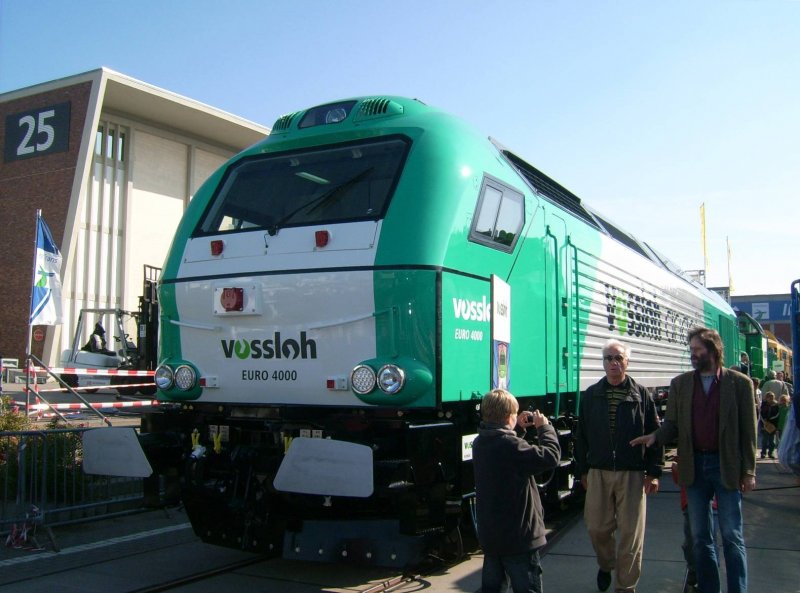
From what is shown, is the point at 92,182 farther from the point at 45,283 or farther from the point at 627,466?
the point at 627,466

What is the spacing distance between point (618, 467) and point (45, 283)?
978 centimetres

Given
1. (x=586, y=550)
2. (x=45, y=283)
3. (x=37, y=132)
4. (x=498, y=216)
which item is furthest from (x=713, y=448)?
(x=37, y=132)

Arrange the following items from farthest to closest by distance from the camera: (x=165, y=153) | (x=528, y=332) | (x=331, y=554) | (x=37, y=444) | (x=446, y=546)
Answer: (x=165, y=153), (x=37, y=444), (x=528, y=332), (x=446, y=546), (x=331, y=554)

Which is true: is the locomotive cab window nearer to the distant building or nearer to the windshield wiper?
the windshield wiper

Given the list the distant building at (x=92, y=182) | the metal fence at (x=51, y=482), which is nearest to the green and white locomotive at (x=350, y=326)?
the metal fence at (x=51, y=482)

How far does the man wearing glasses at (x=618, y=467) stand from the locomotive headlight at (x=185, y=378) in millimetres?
2842

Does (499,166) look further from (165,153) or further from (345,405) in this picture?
(165,153)

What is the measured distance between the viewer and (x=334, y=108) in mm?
6141

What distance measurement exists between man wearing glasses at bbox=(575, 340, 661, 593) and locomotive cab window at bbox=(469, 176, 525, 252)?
122 cm

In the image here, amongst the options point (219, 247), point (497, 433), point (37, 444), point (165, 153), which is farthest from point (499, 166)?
point (165, 153)

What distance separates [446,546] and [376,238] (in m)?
2.23

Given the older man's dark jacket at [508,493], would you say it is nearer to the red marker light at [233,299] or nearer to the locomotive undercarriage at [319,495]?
the locomotive undercarriage at [319,495]

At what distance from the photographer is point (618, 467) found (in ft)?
16.6

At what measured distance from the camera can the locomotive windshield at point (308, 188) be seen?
18.2ft
